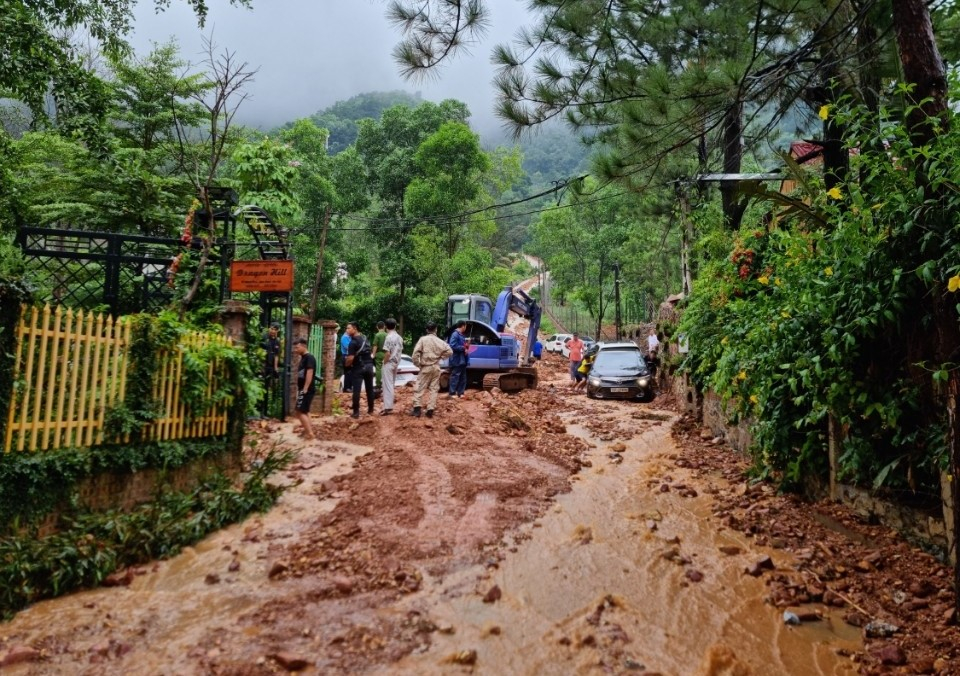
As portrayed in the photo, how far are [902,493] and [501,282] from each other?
1024 inches

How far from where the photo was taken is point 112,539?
438 centimetres

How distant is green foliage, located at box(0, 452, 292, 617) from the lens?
12.4 ft

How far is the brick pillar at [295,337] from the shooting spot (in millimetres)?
11188

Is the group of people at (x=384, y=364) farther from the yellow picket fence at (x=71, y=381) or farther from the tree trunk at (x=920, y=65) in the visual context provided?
the tree trunk at (x=920, y=65)

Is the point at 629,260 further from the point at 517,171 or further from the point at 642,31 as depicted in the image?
the point at 642,31

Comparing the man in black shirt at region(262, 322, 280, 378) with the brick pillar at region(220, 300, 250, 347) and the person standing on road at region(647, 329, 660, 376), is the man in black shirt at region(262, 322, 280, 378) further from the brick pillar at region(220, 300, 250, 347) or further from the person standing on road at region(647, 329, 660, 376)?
the person standing on road at region(647, 329, 660, 376)

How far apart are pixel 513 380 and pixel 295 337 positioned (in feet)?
22.2

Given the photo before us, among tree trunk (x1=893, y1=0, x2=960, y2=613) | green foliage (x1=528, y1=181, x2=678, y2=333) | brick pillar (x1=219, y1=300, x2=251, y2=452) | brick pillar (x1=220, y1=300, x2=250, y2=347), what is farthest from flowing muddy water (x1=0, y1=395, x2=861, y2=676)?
green foliage (x1=528, y1=181, x2=678, y2=333)

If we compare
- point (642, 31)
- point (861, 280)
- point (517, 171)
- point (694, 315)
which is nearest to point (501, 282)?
point (517, 171)

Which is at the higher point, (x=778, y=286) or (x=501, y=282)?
(x=501, y=282)

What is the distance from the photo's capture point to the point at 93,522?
4449mm

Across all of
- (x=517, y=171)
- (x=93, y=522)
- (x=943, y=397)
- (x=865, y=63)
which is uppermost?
(x=517, y=171)

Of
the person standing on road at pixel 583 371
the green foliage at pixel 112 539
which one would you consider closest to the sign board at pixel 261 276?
the green foliage at pixel 112 539

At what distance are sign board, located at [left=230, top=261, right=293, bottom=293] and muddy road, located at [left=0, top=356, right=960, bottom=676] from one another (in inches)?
149
